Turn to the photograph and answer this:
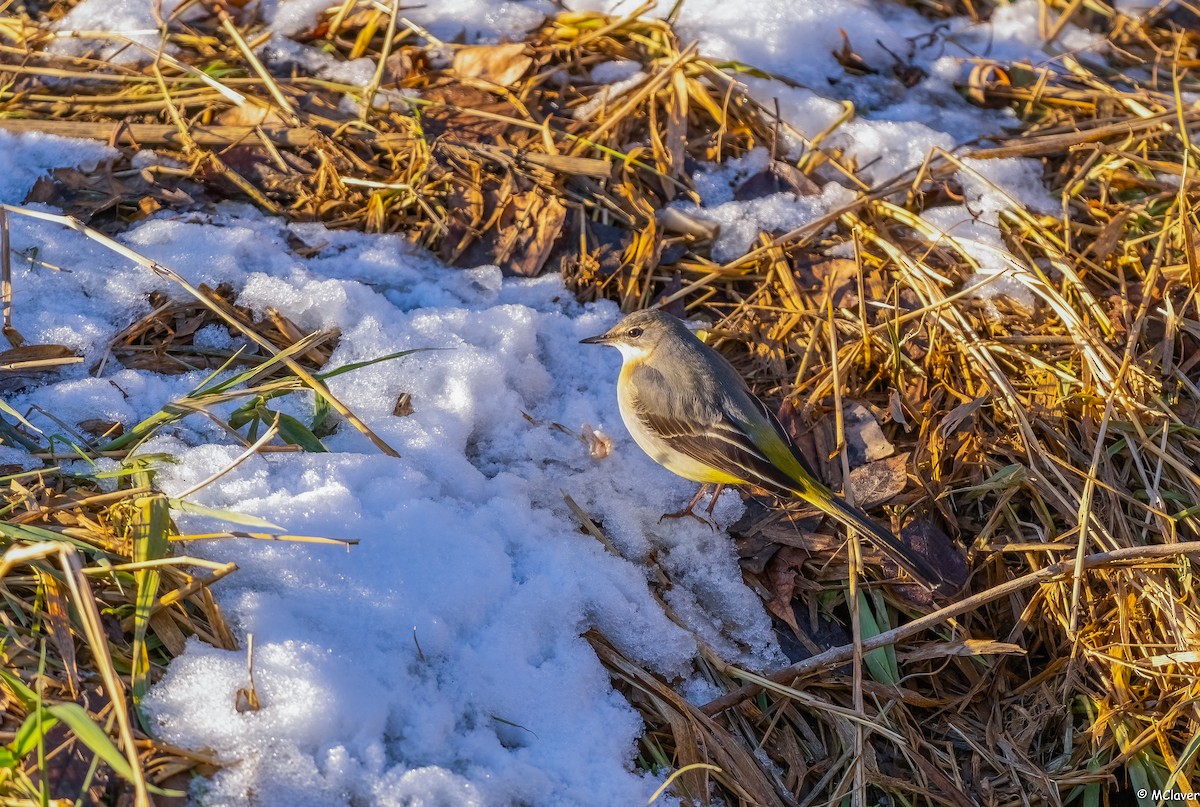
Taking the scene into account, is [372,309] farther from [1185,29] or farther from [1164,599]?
[1185,29]

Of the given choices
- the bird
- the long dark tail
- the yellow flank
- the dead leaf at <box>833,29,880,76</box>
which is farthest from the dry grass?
the dead leaf at <box>833,29,880,76</box>

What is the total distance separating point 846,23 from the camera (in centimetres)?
674

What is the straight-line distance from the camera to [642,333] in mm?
4930

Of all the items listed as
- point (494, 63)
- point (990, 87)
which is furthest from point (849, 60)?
point (494, 63)

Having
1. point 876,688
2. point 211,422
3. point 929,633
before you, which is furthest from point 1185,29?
point 211,422

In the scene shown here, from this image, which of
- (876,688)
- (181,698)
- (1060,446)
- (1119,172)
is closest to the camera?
(181,698)

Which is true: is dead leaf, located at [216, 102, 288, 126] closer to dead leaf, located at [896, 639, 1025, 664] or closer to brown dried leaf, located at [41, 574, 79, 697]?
brown dried leaf, located at [41, 574, 79, 697]

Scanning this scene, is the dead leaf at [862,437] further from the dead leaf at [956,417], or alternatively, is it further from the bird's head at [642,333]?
the bird's head at [642,333]

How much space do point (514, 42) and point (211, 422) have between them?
349 centimetres

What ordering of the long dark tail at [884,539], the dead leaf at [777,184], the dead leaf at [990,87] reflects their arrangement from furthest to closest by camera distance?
the dead leaf at [990,87] < the dead leaf at [777,184] < the long dark tail at [884,539]

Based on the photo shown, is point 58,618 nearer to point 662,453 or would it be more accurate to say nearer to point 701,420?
point 662,453

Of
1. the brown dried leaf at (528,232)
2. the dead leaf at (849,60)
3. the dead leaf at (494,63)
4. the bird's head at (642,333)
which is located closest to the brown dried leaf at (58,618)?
the bird's head at (642,333)

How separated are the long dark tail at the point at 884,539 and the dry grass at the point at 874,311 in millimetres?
140

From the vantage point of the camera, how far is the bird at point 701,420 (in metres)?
4.43
